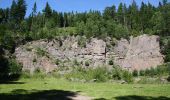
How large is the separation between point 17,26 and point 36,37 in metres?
15.7

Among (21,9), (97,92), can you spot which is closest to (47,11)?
(21,9)

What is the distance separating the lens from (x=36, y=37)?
303ft

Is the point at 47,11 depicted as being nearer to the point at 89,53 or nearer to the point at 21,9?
Result: the point at 21,9

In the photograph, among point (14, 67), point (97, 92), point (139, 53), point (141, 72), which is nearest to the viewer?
point (97, 92)

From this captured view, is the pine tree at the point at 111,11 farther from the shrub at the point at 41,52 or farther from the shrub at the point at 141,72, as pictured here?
the shrub at the point at 141,72

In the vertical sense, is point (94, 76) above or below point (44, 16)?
below

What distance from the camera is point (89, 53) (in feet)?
289

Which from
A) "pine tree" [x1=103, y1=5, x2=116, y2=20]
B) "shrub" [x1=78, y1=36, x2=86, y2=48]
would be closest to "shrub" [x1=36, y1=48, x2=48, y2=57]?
"shrub" [x1=78, y1=36, x2=86, y2=48]

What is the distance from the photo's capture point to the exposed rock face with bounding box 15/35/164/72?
85.0 m

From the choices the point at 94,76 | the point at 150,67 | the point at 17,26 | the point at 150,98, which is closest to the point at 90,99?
the point at 150,98

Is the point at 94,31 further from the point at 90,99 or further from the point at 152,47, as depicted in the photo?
the point at 90,99

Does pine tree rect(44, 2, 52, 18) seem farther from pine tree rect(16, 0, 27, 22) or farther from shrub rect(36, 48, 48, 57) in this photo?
shrub rect(36, 48, 48, 57)

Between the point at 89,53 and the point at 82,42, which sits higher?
the point at 82,42

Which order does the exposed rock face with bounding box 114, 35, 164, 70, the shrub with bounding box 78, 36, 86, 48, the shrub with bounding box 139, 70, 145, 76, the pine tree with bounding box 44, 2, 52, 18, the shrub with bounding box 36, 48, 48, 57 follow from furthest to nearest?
the pine tree with bounding box 44, 2, 52, 18, the shrub with bounding box 78, 36, 86, 48, the shrub with bounding box 36, 48, 48, 57, the exposed rock face with bounding box 114, 35, 164, 70, the shrub with bounding box 139, 70, 145, 76
